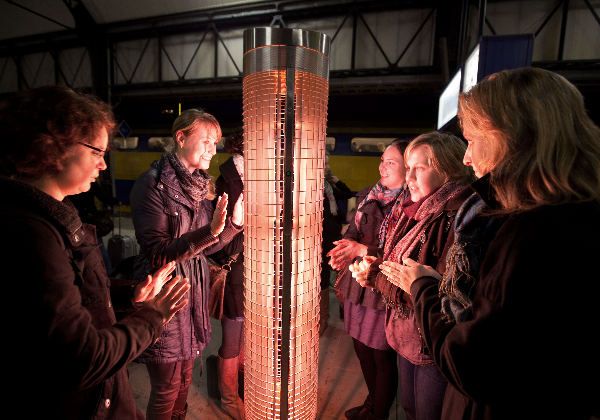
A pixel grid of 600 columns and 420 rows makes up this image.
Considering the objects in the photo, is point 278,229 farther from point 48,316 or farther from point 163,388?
point 163,388

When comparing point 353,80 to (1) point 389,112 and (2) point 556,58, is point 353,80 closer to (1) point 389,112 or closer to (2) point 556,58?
(1) point 389,112

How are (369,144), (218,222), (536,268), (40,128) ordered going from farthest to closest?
(369,144)
(218,222)
(40,128)
(536,268)

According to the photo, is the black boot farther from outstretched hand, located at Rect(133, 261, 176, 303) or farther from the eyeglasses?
the eyeglasses

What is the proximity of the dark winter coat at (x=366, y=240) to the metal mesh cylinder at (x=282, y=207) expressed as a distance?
36.3 inches

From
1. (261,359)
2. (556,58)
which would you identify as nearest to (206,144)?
(261,359)

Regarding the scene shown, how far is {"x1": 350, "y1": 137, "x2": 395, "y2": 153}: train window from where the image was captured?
6.92m

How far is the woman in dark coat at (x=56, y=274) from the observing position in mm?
740

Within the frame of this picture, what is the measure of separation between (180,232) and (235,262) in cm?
58

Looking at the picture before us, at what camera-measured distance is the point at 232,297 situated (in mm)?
2195

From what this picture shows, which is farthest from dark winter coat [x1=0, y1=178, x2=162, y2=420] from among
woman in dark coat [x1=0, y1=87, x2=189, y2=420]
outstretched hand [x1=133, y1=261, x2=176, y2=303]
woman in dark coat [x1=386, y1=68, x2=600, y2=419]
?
woman in dark coat [x1=386, y1=68, x2=600, y2=419]

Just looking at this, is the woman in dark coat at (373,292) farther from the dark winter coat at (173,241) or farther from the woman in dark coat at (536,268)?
the woman in dark coat at (536,268)

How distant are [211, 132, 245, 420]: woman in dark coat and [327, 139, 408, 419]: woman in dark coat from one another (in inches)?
26.4

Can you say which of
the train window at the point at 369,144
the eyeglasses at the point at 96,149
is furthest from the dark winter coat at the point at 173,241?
the train window at the point at 369,144

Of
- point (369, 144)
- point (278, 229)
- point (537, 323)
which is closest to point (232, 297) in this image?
point (278, 229)
